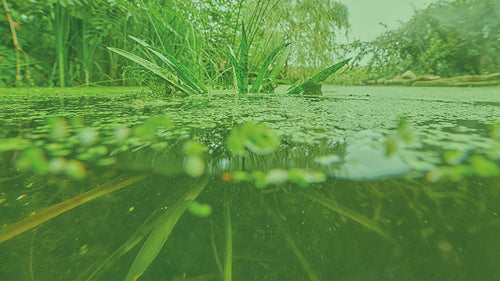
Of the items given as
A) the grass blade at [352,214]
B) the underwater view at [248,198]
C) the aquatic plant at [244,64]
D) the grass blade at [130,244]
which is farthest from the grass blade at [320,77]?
the grass blade at [130,244]

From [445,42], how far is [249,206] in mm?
7612

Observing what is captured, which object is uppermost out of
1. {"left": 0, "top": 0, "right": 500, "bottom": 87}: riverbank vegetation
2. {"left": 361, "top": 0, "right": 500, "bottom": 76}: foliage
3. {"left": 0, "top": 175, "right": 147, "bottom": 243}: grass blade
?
{"left": 361, "top": 0, "right": 500, "bottom": 76}: foliage

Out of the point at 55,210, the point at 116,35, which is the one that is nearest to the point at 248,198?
the point at 55,210

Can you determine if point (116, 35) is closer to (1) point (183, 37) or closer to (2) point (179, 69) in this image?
(1) point (183, 37)

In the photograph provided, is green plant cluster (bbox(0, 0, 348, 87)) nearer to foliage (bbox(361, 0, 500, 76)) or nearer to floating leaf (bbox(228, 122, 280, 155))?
floating leaf (bbox(228, 122, 280, 155))

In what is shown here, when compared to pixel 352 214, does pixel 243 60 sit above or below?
above

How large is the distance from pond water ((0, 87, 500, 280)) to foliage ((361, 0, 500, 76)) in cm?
631

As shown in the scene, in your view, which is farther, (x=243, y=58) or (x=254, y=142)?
(x=243, y=58)

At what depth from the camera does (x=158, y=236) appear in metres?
0.29

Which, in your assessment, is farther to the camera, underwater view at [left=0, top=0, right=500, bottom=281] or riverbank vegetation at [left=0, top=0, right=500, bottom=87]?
riverbank vegetation at [left=0, top=0, right=500, bottom=87]

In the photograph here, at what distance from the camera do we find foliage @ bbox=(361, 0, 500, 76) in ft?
17.3

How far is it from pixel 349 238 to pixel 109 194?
353 mm

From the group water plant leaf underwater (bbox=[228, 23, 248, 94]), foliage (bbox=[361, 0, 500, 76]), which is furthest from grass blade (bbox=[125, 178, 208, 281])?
foliage (bbox=[361, 0, 500, 76])

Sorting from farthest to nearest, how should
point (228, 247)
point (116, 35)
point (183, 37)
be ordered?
point (116, 35)
point (183, 37)
point (228, 247)
